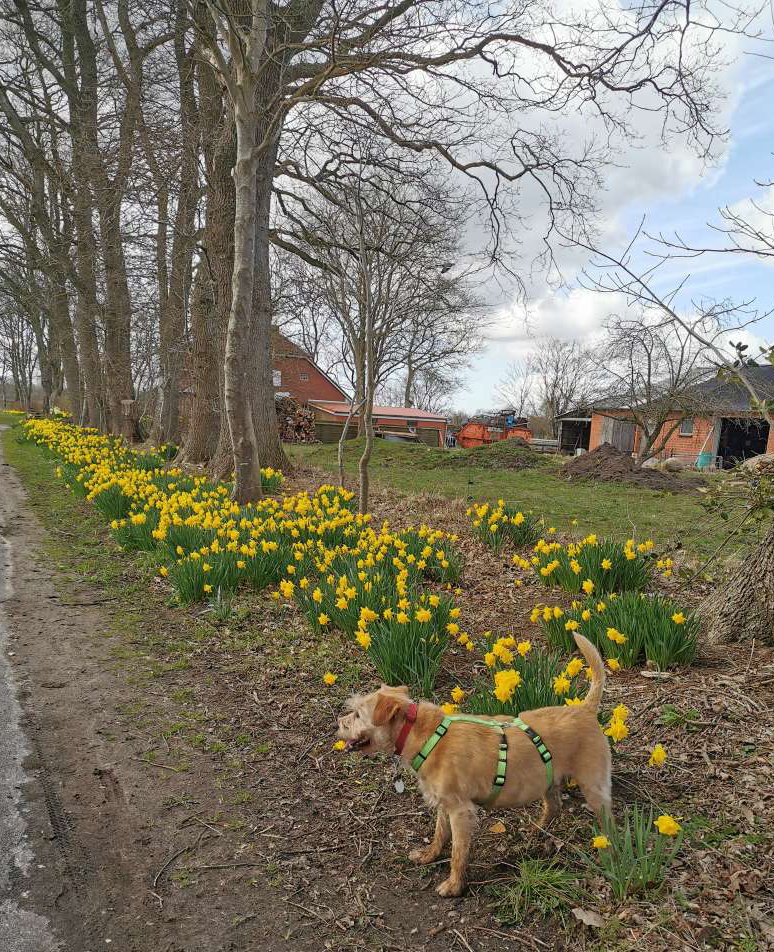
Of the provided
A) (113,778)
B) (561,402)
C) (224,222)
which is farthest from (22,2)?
(561,402)

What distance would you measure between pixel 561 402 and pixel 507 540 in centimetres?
5026

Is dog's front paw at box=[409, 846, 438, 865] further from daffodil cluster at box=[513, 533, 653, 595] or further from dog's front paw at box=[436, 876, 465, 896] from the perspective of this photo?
daffodil cluster at box=[513, 533, 653, 595]

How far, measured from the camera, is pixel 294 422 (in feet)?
80.7

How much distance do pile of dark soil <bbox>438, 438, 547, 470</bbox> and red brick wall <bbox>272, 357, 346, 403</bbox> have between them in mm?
28402

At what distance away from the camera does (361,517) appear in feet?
21.4

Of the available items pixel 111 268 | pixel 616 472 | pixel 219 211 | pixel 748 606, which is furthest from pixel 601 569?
pixel 111 268

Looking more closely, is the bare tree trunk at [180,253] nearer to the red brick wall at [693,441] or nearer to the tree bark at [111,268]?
the tree bark at [111,268]

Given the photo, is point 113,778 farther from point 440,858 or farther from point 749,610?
point 749,610

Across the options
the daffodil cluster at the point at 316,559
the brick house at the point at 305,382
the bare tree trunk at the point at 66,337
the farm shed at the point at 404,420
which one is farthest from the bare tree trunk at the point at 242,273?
the brick house at the point at 305,382

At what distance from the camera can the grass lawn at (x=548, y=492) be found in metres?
7.91

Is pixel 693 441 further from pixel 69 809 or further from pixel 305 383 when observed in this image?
pixel 69 809

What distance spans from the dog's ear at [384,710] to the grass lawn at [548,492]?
286 cm

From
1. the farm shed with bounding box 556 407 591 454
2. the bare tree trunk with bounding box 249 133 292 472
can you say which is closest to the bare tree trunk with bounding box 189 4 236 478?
the bare tree trunk with bounding box 249 133 292 472

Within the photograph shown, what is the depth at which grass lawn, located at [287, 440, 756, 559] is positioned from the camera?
25.9 feet
